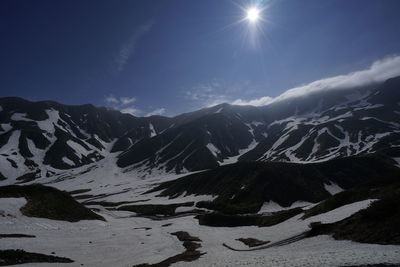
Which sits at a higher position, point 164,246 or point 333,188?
point 333,188

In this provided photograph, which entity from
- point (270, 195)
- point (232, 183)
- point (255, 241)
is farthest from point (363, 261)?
point (232, 183)

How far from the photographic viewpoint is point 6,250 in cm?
3241

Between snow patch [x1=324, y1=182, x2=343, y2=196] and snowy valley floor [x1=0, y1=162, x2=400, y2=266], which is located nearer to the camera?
snowy valley floor [x1=0, y1=162, x2=400, y2=266]

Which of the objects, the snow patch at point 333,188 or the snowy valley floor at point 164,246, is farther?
the snow patch at point 333,188

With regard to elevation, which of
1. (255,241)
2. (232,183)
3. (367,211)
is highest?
(232,183)

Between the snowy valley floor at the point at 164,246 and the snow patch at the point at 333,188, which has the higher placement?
the snow patch at the point at 333,188

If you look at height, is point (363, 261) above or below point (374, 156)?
below

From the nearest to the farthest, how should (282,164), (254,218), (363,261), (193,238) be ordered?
1. (363,261)
2. (193,238)
3. (254,218)
4. (282,164)

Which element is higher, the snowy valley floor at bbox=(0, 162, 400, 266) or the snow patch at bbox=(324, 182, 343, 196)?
the snow patch at bbox=(324, 182, 343, 196)

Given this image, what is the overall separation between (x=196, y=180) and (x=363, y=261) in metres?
132

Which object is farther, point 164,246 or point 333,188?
point 333,188

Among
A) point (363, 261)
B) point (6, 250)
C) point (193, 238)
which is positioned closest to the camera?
point (363, 261)

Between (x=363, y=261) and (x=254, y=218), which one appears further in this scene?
(x=254, y=218)

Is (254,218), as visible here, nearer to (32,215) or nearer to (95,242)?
(95,242)
